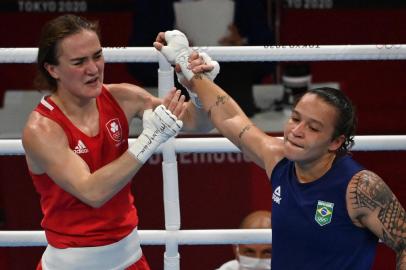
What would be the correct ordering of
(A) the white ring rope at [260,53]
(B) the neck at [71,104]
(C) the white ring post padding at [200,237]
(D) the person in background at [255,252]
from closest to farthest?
(B) the neck at [71,104] < (A) the white ring rope at [260,53] < (C) the white ring post padding at [200,237] < (D) the person in background at [255,252]

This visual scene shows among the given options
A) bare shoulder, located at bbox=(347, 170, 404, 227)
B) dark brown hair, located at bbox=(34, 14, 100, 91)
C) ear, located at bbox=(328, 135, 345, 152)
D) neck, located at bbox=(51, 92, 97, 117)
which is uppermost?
dark brown hair, located at bbox=(34, 14, 100, 91)

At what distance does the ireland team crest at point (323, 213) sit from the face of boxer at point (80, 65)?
0.90m

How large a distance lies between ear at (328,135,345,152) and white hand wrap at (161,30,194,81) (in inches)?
25.9

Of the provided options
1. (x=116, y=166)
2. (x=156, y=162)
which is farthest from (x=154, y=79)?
(x=116, y=166)

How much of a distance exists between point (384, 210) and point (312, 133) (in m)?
0.36

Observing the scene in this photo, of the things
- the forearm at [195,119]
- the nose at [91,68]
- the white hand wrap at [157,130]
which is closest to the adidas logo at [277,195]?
the white hand wrap at [157,130]

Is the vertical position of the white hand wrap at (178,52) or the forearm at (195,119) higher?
the white hand wrap at (178,52)

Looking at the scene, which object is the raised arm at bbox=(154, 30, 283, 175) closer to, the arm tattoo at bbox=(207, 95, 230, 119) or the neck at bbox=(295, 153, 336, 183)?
the arm tattoo at bbox=(207, 95, 230, 119)

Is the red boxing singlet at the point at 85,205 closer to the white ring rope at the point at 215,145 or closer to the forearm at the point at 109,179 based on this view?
the forearm at the point at 109,179

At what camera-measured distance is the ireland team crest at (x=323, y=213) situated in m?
3.24

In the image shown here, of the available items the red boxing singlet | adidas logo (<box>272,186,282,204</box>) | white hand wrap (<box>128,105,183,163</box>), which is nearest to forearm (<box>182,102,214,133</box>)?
the red boxing singlet

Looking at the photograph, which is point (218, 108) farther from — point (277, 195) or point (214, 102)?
point (277, 195)

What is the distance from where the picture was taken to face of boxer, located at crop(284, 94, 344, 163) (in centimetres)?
327

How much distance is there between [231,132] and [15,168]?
1753 millimetres
